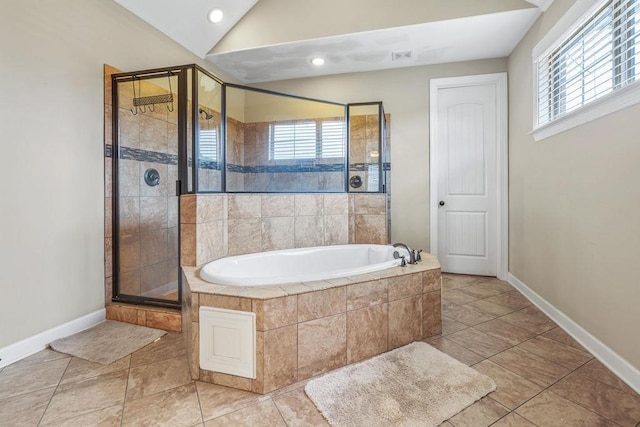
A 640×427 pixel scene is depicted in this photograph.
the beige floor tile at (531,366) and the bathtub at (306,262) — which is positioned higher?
the bathtub at (306,262)

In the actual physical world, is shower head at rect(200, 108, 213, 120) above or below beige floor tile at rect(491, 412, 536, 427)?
above

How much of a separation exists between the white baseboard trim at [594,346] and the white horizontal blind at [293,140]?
2.40 metres

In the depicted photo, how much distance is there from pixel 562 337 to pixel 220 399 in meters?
2.21

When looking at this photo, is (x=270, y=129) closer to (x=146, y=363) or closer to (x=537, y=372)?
(x=146, y=363)

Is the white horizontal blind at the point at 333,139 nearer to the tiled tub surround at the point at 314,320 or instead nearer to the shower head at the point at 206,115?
the shower head at the point at 206,115

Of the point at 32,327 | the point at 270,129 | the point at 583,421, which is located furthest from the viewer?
the point at 270,129

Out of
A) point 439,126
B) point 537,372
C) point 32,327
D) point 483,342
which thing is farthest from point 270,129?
point 537,372

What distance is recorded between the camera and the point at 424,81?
362cm

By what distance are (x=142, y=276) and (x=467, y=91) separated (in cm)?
387

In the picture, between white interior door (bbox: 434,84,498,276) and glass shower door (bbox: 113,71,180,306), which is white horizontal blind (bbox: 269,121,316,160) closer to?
glass shower door (bbox: 113,71,180,306)

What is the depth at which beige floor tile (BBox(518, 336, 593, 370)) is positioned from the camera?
1.77 metres

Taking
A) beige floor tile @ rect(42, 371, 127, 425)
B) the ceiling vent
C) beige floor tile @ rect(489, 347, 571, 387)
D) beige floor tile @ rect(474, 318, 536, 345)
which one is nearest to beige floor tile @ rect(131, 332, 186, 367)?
beige floor tile @ rect(42, 371, 127, 425)

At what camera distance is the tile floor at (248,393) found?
4.36ft

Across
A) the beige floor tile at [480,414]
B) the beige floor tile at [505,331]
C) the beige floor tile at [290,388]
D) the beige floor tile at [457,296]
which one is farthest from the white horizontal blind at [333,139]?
the beige floor tile at [480,414]
